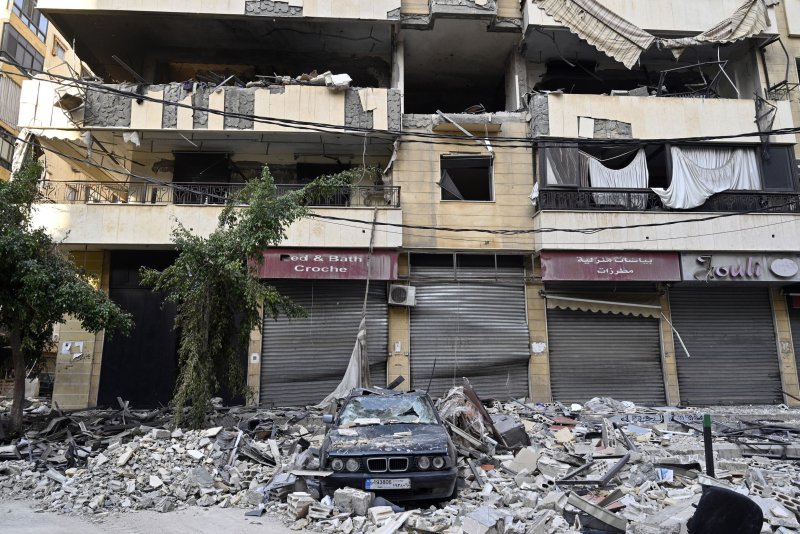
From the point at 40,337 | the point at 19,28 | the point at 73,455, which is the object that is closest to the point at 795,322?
the point at 73,455

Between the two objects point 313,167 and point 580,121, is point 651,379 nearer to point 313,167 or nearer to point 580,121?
point 580,121

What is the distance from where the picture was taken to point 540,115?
568 inches

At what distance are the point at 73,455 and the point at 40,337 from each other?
3.27 meters

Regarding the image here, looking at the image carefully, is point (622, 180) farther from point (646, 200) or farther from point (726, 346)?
point (726, 346)

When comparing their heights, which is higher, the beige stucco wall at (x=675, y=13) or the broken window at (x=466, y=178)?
the beige stucco wall at (x=675, y=13)

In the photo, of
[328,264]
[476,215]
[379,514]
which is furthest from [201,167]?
[379,514]

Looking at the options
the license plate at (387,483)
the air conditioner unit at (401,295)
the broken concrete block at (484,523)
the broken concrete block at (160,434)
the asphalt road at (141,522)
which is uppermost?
the air conditioner unit at (401,295)

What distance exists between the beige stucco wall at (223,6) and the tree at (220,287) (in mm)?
6865

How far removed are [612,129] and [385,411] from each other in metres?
10.9

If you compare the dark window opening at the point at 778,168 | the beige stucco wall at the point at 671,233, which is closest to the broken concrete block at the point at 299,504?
the beige stucco wall at the point at 671,233

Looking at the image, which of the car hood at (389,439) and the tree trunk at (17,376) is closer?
the car hood at (389,439)

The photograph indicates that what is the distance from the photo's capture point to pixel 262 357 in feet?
45.3

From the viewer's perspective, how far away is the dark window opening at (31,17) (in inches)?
1123

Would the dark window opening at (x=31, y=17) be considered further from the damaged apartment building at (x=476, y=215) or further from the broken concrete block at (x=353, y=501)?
the broken concrete block at (x=353, y=501)
